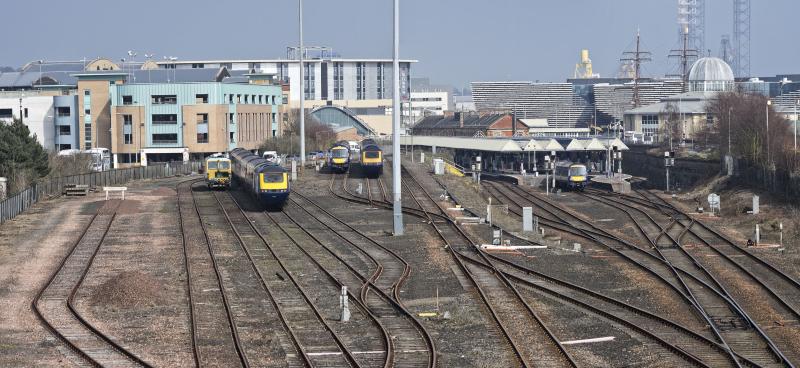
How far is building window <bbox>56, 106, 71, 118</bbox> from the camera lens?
332 ft

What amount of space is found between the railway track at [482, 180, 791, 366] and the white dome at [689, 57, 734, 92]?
129m

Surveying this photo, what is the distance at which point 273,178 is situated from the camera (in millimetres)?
44844

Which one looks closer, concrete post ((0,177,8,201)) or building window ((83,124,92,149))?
concrete post ((0,177,8,201))

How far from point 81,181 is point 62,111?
43.7 metres

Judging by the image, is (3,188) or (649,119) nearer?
(3,188)

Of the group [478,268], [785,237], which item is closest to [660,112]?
[785,237]

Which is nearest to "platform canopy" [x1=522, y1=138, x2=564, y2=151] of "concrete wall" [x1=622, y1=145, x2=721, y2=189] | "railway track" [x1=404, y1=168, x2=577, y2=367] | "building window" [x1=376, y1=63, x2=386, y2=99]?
"concrete wall" [x1=622, y1=145, x2=721, y2=189]

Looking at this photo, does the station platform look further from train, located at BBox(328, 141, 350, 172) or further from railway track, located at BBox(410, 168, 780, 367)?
railway track, located at BBox(410, 168, 780, 367)

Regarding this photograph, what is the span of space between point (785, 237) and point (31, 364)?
87.5 feet

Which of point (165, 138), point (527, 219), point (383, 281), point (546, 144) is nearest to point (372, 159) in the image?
point (527, 219)

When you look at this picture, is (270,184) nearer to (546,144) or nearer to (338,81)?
(546,144)

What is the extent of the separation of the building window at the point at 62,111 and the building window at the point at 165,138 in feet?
34.4

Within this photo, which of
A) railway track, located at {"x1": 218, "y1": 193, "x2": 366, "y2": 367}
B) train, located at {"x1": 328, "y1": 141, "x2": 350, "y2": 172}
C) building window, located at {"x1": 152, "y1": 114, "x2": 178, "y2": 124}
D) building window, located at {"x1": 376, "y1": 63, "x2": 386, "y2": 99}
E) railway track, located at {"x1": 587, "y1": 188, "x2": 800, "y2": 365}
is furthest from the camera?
building window, located at {"x1": 376, "y1": 63, "x2": 386, "y2": 99}

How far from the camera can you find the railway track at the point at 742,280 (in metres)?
19.5
